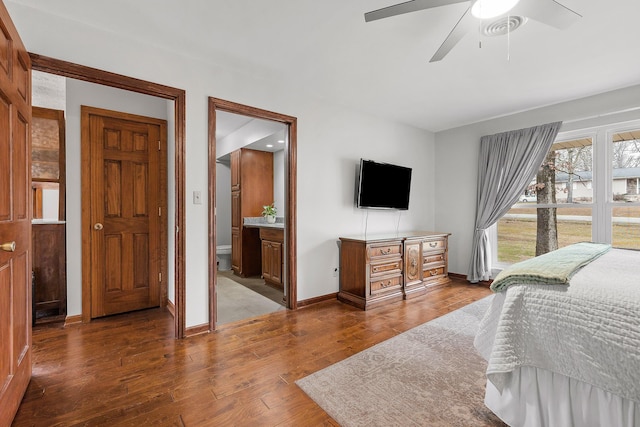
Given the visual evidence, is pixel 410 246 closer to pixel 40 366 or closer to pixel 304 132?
pixel 304 132

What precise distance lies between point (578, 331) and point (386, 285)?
7.50 feet

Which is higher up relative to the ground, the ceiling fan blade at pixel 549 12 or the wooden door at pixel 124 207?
the ceiling fan blade at pixel 549 12

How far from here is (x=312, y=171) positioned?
11.0ft

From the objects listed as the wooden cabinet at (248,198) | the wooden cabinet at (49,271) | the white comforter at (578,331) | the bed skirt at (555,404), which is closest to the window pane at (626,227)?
the white comforter at (578,331)

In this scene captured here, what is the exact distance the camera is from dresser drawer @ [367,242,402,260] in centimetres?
328

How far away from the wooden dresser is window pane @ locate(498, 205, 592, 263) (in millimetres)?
1135

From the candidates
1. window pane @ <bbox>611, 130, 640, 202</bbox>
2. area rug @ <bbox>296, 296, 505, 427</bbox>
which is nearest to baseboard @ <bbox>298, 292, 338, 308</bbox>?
area rug @ <bbox>296, 296, 505, 427</bbox>

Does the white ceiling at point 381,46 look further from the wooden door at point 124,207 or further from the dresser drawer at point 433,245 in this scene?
the dresser drawer at point 433,245

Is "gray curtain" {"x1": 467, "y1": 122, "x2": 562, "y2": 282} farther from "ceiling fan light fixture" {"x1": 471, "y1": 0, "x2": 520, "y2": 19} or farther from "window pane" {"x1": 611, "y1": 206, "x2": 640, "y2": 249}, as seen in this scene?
"ceiling fan light fixture" {"x1": 471, "y1": 0, "x2": 520, "y2": 19}

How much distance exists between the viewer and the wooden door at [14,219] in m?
1.38

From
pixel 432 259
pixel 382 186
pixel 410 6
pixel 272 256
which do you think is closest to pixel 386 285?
pixel 432 259

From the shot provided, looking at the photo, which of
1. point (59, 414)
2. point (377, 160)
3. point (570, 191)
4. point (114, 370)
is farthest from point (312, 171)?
point (570, 191)

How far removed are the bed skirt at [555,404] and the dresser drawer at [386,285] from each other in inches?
72.7

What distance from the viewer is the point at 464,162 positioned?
4551 millimetres
